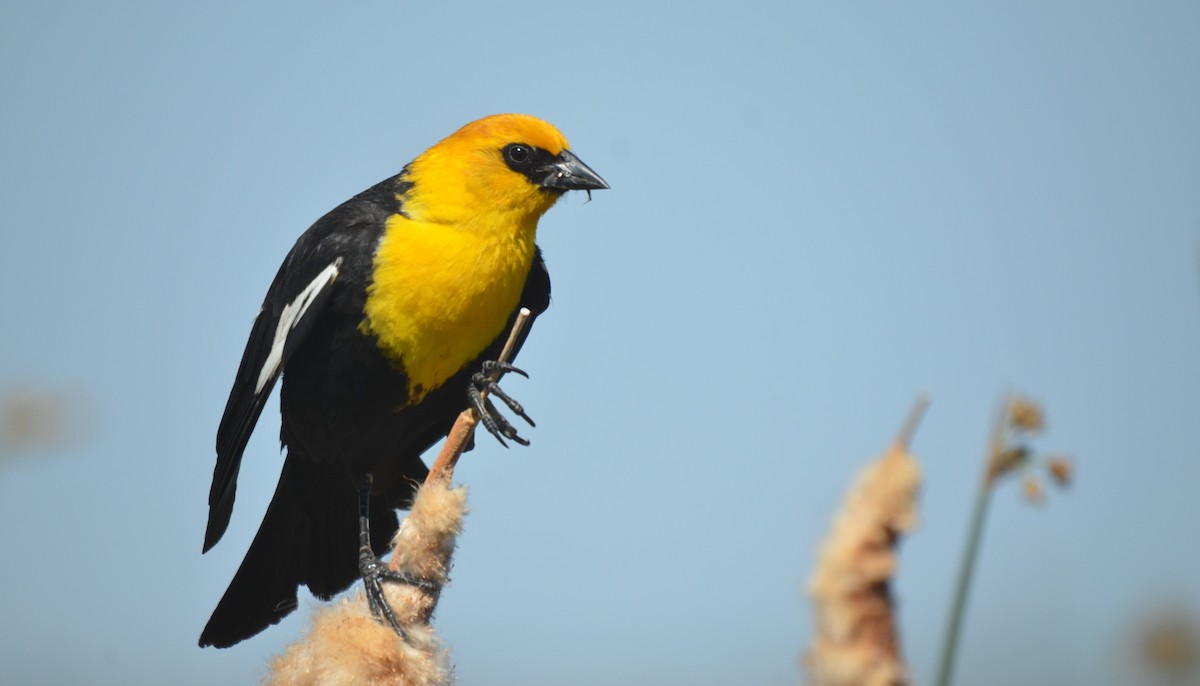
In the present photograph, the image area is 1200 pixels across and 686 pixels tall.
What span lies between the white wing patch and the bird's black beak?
724 mm

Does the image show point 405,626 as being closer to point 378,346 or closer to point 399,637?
point 399,637

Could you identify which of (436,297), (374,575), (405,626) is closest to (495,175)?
(436,297)

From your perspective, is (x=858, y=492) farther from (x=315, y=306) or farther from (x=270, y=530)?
(x=270, y=530)

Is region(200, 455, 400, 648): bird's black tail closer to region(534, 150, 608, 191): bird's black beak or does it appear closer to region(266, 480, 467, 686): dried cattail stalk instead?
region(534, 150, 608, 191): bird's black beak

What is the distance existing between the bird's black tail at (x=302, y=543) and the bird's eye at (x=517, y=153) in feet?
3.79

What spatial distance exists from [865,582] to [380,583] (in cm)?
275

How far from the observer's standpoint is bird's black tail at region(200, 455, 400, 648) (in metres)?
4.02

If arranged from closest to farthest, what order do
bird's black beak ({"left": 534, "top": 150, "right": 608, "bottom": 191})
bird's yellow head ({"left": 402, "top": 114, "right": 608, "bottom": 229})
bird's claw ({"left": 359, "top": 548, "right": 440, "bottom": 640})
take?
bird's claw ({"left": 359, "top": 548, "right": 440, "bottom": 640}) < bird's yellow head ({"left": 402, "top": 114, "right": 608, "bottom": 229}) < bird's black beak ({"left": 534, "top": 150, "right": 608, "bottom": 191})

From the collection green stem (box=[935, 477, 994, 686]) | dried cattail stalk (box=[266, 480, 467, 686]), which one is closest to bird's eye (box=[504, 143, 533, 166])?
dried cattail stalk (box=[266, 480, 467, 686])

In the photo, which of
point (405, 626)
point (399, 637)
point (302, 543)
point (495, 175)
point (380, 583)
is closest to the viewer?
point (399, 637)

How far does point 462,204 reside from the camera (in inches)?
151

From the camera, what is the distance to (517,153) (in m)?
4.02

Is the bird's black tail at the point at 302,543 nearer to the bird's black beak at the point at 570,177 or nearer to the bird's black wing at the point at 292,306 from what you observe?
the bird's black wing at the point at 292,306

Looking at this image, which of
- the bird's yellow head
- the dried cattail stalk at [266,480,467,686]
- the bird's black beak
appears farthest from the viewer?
the bird's black beak
